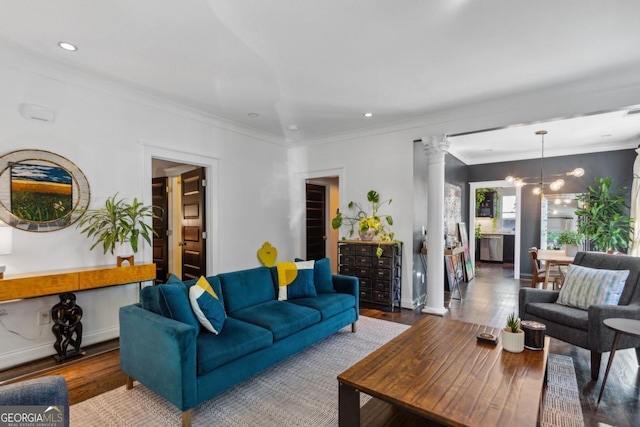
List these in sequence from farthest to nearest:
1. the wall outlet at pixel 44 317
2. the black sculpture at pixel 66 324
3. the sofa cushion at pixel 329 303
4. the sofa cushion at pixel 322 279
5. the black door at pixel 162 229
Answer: the black door at pixel 162 229
the sofa cushion at pixel 322 279
the sofa cushion at pixel 329 303
the wall outlet at pixel 44 317
the black sculpture at pixel 66 324

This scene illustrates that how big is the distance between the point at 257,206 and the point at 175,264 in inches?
75.9

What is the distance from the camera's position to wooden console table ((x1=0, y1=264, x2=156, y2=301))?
254cm

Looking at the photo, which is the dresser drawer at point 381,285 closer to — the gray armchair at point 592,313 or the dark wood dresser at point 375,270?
the dark wood dresser at point 375,270

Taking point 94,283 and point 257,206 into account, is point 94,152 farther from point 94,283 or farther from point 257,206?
point 257,206

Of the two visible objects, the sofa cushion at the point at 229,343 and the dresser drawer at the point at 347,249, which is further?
the dresser drawer at the point at 347,249

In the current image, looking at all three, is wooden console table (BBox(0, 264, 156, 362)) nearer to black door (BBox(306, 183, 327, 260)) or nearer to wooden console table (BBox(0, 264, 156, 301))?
wooden console table (BBox(0, 264, 156, 301))

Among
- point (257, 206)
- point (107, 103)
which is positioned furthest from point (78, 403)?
point (257, 206)

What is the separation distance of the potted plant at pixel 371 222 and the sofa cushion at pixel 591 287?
2139 millimetres

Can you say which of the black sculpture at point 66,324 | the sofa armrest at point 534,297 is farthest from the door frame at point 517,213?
the black sculpture at point 66,324

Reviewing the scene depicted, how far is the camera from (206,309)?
2.42 m

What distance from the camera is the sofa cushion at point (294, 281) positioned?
3439 millimetres

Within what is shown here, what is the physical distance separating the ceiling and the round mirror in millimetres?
972

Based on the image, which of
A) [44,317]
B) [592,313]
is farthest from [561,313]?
[44,317]

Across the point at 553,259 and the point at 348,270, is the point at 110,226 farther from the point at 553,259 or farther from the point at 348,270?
the point at 553,259
